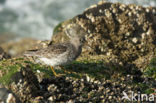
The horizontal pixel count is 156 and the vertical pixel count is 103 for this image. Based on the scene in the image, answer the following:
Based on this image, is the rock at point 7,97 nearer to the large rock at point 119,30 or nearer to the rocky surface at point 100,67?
the rocky surface at point 100,67

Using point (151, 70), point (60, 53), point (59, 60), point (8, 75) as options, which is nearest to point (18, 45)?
point (60, 53)

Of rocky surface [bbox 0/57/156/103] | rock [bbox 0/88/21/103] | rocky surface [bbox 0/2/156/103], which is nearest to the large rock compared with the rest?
rocky surface [bbox 0/2/156/103]

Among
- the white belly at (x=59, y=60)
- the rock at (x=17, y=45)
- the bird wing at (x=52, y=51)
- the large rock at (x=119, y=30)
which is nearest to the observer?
the white belly at (x=59, y=60)

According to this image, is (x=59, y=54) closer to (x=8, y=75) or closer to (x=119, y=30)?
(x=8, y=75)

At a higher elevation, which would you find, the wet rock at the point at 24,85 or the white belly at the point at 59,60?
the white belly at the point at 59,60

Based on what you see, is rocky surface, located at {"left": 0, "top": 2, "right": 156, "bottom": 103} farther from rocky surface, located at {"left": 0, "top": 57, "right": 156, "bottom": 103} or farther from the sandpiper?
the sandpiper

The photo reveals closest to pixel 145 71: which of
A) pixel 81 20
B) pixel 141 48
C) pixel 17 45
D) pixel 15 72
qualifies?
pixel 141 48

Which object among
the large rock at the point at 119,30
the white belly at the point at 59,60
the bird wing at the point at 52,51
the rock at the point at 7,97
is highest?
the large rock at the point at 119,30

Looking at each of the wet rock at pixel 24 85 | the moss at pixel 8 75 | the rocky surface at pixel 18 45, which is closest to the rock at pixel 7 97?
the wet rock at pixel 24 85
